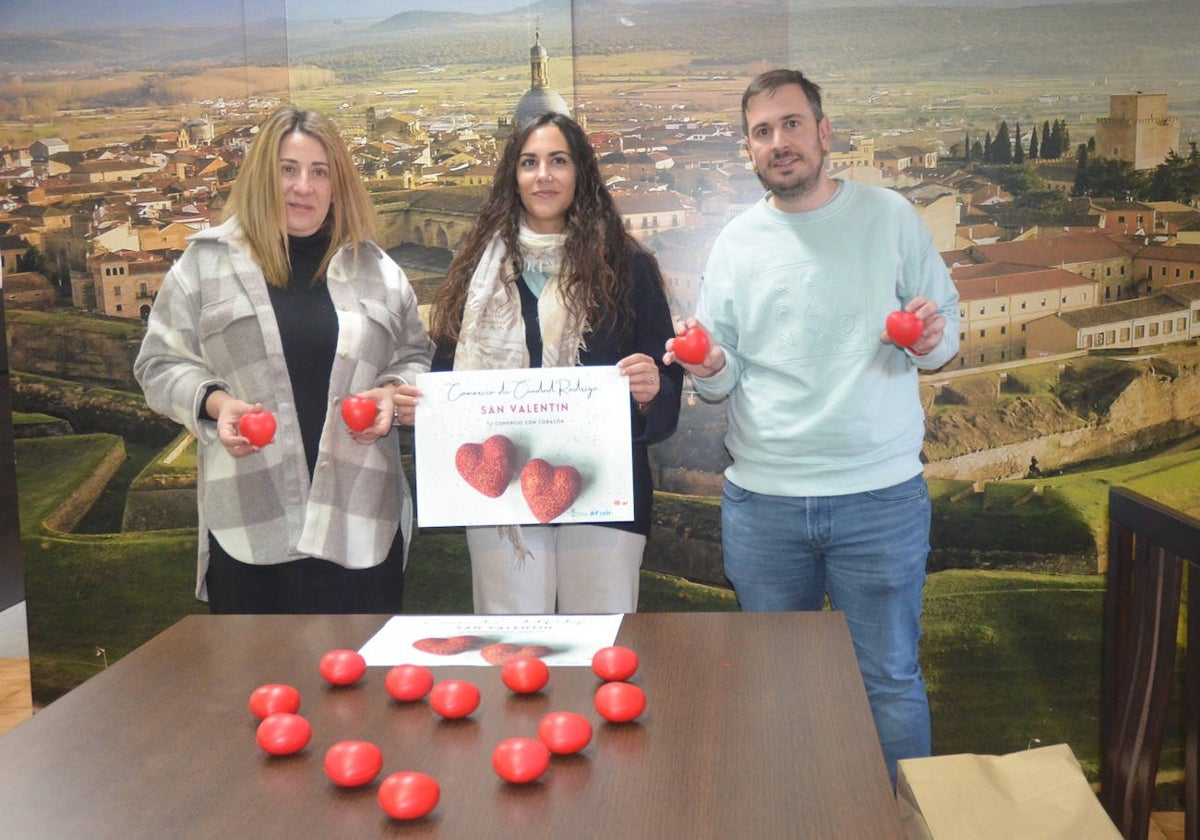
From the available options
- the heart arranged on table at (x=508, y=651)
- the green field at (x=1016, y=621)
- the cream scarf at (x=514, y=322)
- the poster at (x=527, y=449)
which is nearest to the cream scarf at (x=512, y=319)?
the cream scarf at (x=514, y=322)

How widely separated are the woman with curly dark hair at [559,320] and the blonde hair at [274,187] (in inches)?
13.1

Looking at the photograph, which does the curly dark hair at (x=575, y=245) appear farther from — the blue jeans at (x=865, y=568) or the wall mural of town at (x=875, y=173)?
the wall mural of town at (x=875, y=173)

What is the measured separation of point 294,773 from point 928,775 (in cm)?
98

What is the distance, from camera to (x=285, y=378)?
228 centimetres

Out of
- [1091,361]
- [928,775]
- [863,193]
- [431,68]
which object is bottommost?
[928,775]

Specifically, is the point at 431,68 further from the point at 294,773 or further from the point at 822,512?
the point at 294,773

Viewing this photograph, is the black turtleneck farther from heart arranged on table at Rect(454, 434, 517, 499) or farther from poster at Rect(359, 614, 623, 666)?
poster at Rect(359, 614, 623, 666)

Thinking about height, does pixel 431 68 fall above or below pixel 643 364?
above

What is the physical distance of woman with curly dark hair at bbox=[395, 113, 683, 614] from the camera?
2334 millimetres

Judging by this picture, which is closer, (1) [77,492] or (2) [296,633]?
(2) [296,633]

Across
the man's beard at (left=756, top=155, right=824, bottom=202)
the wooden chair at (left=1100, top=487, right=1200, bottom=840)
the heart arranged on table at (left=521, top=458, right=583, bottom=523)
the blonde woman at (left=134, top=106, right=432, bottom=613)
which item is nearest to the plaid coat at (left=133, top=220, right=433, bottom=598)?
the blonde woman at (left=134, top=106, right=432, bottom=613)

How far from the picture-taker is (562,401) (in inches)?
80.4

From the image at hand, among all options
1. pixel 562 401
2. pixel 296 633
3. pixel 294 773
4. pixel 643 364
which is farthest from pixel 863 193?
pixel 294 773

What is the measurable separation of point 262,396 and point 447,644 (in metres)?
0.85
